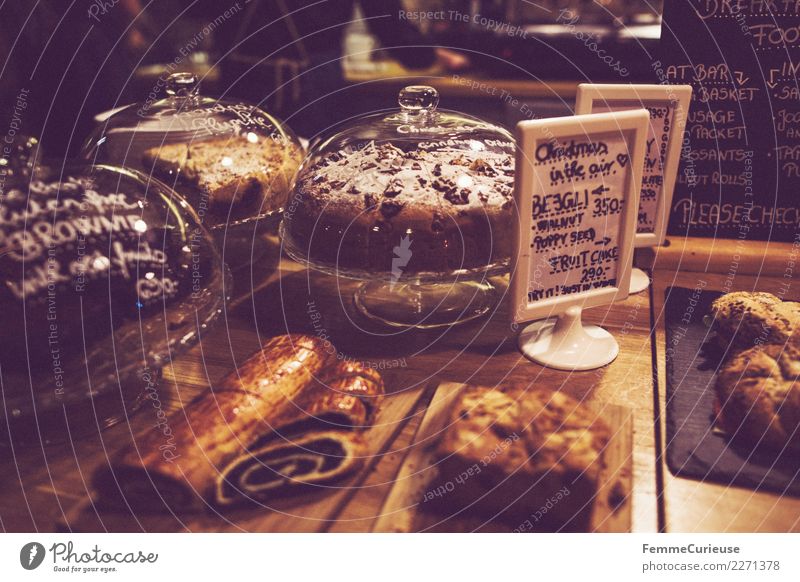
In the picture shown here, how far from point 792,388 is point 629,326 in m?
0.35

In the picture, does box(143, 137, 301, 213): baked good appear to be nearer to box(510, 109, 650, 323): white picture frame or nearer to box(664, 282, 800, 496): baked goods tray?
box(510, 109, 650, 323): white picture frame

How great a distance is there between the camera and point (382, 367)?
3.52 ft

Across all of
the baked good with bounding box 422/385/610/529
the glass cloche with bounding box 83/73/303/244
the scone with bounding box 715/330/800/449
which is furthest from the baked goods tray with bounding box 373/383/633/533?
the glass cloche with bounding box 83/73/303/244

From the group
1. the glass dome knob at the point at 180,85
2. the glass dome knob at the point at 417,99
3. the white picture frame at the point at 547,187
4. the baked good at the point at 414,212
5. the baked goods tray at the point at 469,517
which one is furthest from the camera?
the glass dome knob at the point at 180,85

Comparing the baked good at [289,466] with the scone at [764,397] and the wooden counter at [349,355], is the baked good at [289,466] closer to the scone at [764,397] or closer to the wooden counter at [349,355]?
the wooden counter at [349,355]

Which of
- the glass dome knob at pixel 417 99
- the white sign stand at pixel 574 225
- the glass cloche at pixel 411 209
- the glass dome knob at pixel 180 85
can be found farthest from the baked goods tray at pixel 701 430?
the glass dome knob at pixel 180 85

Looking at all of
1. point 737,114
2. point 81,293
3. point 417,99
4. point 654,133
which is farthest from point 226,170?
point 737,114

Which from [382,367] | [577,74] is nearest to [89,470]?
[382,367]

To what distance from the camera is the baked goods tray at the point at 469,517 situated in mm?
756

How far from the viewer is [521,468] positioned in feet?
2.57

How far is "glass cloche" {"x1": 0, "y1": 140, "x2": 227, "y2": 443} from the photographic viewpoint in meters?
0.77

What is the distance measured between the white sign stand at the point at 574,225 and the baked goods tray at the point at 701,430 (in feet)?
0.40

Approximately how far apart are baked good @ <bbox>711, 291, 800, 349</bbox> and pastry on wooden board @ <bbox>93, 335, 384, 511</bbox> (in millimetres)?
604

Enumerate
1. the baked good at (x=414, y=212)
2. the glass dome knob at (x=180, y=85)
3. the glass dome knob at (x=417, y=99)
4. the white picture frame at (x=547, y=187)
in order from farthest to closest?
the glass dome knob at (x=180, y=85), the glass dome knob at (x=417, y=99), the baked good at (x=414, y=212), the white picture frame at (x=547, y=187)
